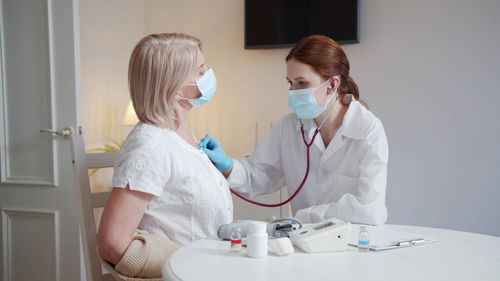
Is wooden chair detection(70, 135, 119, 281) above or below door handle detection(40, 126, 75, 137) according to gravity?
below

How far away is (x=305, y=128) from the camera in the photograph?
1835 mm

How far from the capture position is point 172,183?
1271mm

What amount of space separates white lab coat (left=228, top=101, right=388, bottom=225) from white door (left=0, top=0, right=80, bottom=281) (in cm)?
113

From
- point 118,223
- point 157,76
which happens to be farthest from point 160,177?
point 157,76

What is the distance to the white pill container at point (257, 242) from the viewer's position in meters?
0.97

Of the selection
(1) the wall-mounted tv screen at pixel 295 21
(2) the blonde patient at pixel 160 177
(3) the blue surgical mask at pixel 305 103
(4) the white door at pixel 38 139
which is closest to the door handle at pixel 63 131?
(4) the white door at pixel 38 139

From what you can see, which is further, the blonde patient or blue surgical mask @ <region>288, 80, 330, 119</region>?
blue surgical mask @ <region>288, 80, 330, 119</region>

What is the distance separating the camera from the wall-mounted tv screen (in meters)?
2.70

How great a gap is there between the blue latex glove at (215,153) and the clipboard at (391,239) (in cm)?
65

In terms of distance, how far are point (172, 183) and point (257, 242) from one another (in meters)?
0.41

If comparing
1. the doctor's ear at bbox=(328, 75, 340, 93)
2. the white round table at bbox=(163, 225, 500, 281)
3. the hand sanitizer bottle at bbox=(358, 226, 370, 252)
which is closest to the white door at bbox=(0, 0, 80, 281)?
the doctor's ear at bbox=(328, 75, 340, 93)

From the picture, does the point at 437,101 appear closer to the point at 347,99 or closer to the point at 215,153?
the point at 347,99

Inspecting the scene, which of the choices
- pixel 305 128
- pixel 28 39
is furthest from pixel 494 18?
pixel 28 39

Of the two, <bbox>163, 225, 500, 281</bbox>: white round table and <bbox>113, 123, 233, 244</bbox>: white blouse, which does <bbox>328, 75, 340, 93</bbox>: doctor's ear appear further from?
<bbox>163, 225, 500, 281</bbox>: white round table
